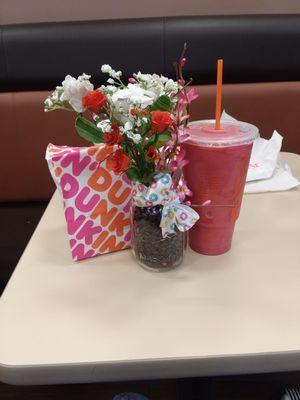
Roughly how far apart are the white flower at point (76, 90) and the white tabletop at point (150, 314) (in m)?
0.31

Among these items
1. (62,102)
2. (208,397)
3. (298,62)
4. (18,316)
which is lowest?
(208,397)

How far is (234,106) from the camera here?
69.5 inches

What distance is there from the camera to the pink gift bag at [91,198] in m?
0.75

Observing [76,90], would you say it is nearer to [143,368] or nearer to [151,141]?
[151,141]

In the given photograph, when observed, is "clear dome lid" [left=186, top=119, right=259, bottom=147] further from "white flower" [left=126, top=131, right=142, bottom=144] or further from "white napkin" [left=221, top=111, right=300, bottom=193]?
"white napkin" [left=221, top=111, right=300, bottom=193]

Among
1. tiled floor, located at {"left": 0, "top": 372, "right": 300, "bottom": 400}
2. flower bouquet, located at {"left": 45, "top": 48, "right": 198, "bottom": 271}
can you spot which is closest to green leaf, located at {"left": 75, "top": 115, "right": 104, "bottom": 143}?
flower bouquet, located at {"left": 45, "top": 48, "right": 198, "bottom": 271}

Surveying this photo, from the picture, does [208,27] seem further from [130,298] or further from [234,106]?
[130,298]

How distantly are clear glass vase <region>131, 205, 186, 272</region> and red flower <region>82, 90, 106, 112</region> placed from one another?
0.19m

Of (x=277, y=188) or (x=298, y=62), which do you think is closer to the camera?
(x=277, y=188)

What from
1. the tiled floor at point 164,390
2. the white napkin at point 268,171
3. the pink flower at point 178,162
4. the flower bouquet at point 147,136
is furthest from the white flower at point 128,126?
the tiled floor at point 164,390

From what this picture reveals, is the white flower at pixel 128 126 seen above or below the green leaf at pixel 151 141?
above

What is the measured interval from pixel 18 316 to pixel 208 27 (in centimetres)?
142

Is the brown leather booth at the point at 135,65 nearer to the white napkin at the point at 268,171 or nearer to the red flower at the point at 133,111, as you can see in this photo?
the white napkin at the point at 268,171

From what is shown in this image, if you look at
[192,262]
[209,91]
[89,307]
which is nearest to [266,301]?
[192,262]
